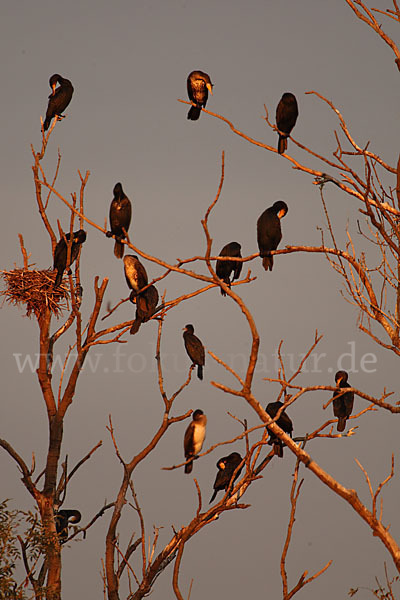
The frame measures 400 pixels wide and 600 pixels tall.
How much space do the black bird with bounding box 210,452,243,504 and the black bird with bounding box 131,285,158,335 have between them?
1574 millimetres

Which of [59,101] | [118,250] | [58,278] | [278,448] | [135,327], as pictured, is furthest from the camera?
[59,101]

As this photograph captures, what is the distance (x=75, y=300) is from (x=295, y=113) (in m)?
2.69

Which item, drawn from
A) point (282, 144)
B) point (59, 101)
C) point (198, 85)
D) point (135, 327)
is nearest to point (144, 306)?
point (135, 327)

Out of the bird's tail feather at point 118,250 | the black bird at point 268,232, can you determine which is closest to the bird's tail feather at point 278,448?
the black bird at point 268,232

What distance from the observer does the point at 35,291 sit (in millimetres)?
8992

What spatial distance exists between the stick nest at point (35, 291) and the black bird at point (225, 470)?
2.45 meters

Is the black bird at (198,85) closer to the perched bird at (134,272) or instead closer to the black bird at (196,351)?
the perched bird at (134,272)

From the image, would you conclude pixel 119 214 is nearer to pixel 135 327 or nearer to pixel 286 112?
pixel 135 327

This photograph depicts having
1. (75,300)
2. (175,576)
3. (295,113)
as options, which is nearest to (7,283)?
(75,300)

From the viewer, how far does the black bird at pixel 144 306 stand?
7.45m

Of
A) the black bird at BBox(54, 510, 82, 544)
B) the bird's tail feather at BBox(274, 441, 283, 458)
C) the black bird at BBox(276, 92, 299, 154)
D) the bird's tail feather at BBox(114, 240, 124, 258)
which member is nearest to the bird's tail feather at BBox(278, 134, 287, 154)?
the black bird at BBox(276, 92, 299, 154)

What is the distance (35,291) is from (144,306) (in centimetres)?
190

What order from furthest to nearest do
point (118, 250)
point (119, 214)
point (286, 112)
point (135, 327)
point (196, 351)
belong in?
point (196, 351) < point (119, 214) < point (286, 112) < point (118, 250) < point (135, 327)

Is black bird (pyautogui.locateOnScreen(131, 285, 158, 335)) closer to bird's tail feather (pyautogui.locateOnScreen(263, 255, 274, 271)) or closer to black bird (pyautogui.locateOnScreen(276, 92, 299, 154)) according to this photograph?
bird's tail feather (pyautogui.locateOnScreen(263, 255, 274, 271))
